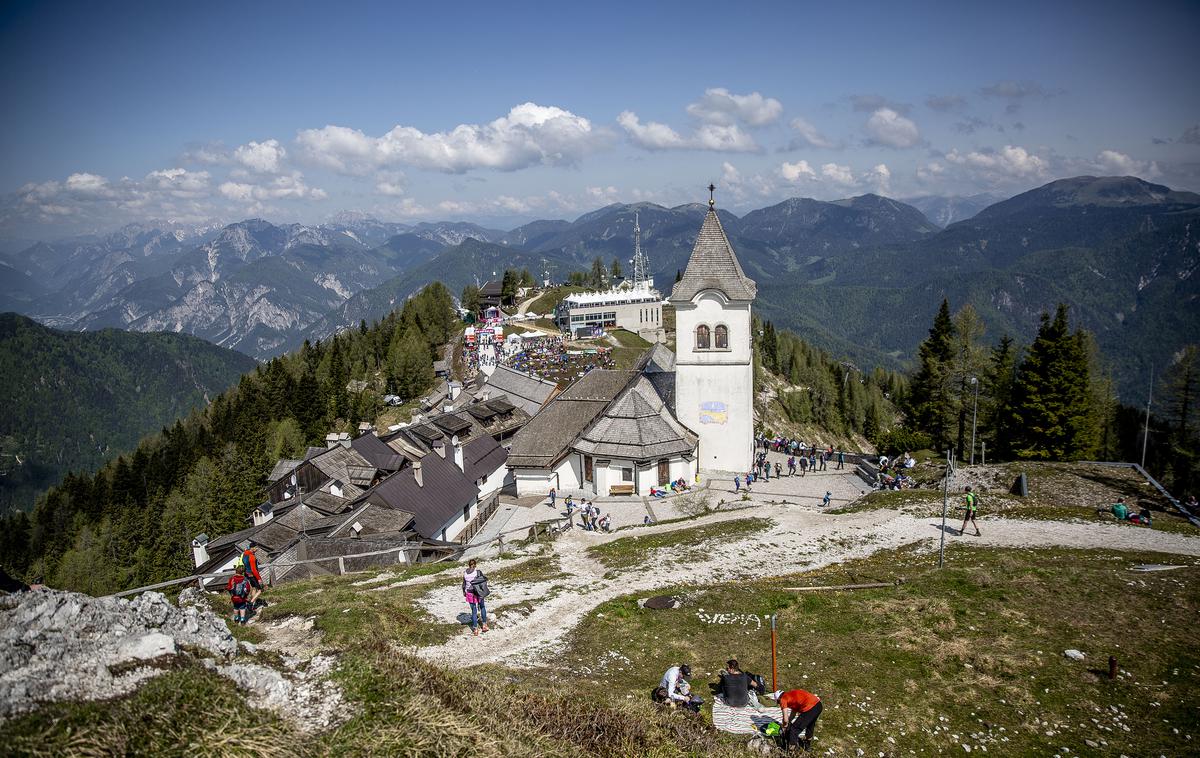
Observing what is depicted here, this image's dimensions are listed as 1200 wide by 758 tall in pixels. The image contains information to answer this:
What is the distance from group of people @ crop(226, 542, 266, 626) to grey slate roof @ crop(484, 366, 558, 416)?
5041 centimetres

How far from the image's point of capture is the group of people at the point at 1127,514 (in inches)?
1089

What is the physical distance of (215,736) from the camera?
8.00 metres

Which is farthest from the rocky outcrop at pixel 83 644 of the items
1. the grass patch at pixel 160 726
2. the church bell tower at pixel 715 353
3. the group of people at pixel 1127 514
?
the church bell tower at pixel 715 353

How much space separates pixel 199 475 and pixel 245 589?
8217 centimetres

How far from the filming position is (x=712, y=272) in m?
43.6

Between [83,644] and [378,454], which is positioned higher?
[83,644]

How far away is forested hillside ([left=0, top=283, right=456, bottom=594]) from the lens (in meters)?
75.5

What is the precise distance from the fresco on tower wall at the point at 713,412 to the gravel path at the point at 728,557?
11.2 meters

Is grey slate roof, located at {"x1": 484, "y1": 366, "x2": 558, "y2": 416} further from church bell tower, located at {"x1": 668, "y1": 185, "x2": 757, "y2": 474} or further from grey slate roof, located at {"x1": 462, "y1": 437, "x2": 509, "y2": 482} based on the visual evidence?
church bell tower, located at {"x1": 668, "y1": 185, "x2": 757, "y2": 474}

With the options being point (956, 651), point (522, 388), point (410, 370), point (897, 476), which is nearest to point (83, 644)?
point (956, 651)

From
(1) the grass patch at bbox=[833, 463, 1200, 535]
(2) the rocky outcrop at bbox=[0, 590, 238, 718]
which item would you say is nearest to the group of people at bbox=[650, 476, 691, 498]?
(1) the grass patch at bbox=[833, 463, 1200, 535]

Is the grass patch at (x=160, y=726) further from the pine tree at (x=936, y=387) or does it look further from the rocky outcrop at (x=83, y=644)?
the pine tree at (x=936, y=387)

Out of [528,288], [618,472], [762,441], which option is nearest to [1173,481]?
[762,441]

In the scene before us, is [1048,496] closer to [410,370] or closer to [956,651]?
[956,651]
